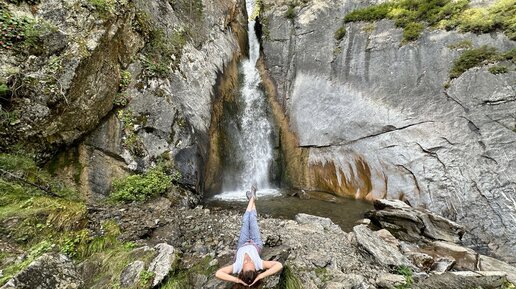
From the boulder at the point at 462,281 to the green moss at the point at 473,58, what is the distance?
8.60 meters

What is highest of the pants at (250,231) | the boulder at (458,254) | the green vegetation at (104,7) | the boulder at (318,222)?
the green vegetation at (104,7)

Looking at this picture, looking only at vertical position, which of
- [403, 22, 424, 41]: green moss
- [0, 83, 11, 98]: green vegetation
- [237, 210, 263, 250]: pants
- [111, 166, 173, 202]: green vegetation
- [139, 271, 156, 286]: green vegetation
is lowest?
[139, 271, 156, 286]: green vegetation

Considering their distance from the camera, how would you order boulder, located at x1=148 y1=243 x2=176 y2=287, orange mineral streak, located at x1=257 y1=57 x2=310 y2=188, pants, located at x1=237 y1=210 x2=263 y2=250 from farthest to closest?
orange mineral streak, located at x1=257 y1=57 x2=310 y2=188 < pants, located at x1=237 y1=210 x2=263 y2=250 < boulder, located at x1=148 y1=243 x2=176 y2=287

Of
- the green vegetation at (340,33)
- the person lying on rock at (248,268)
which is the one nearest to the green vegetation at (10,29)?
the person lying on rock at (248,268)

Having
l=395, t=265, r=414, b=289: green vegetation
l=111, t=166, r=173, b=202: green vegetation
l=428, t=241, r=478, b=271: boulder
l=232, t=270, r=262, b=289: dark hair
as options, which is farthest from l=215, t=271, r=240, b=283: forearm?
l=428, t=241, r=478, b=271: boulder

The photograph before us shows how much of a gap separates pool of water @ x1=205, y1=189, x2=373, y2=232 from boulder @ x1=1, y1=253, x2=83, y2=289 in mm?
6051

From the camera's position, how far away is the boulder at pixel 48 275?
9.98 feet

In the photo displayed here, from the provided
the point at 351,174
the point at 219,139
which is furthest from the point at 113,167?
the point at 351,174

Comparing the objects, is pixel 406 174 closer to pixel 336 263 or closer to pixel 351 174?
pixel 351 174

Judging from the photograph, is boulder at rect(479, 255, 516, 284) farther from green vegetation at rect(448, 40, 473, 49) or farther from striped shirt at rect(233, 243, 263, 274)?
green vegetation at rect(448, 40, 473, 49)

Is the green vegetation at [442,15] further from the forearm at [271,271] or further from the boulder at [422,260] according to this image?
the forearm at [271,271]

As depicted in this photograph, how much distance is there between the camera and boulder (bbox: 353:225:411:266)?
565cm

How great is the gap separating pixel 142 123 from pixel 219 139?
4081 mm

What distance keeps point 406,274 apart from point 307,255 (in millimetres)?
2132
